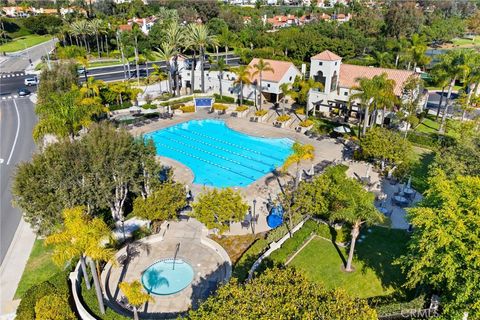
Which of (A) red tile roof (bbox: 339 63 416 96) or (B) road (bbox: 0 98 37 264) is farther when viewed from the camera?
(A) red tile roof (bbox: 339 63 416 96)

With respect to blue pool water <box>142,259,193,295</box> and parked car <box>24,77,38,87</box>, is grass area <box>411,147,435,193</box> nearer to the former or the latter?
blue pool water <box>142,259,193,295</box>

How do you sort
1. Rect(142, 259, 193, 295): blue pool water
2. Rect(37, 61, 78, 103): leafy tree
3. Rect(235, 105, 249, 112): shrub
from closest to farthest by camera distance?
Rect(142, 259, 193, 295): blue pool water, Rect(37, 61, 78, 103): leafy tree, Rect(235, 105, 249, 112): shrub

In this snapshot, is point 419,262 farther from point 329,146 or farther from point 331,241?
point 329,146

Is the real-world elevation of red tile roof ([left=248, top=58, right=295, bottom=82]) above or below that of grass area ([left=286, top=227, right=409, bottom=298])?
above

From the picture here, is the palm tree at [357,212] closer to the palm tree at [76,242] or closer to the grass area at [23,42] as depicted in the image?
the palm tree at [76,242]

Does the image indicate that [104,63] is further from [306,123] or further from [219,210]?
[219,210]

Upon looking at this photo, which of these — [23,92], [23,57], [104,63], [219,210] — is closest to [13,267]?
[219,210]

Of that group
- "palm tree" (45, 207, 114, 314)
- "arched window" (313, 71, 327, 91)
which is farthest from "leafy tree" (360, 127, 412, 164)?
"palm tree" (45, 207, 114, 314)

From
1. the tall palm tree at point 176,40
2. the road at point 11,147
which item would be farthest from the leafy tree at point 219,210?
the tall palm tree at point 176,40
